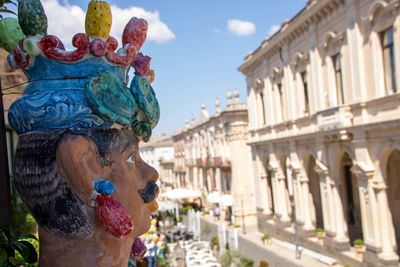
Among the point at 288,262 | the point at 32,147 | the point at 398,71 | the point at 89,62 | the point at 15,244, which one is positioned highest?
the point at 398,71

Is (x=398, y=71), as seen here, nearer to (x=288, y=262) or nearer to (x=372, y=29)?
(x=372, y=29)

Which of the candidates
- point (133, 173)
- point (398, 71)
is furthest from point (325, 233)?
point (133, 173)

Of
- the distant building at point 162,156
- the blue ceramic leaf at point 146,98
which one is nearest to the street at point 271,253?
the blue ceramic leaf at point 146,98

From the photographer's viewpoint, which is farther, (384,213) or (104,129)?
(384,213)

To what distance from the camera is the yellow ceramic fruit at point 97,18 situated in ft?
5.52

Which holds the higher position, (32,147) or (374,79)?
(374,79)

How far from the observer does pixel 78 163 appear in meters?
1.54

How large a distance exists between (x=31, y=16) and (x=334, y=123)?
1351 cm

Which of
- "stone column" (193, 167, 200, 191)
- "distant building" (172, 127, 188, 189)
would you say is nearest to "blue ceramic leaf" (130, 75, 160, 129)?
"stone column" (193, 167, 200, 191)

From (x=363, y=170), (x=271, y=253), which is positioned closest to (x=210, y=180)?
(x=271, y=253)

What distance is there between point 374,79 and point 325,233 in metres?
6.92

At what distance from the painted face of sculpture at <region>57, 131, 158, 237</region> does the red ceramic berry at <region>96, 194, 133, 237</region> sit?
0.07 meters

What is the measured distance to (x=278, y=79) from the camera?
787 inches

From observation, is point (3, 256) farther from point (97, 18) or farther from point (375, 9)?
point (375, 9)
